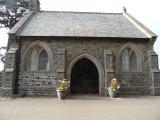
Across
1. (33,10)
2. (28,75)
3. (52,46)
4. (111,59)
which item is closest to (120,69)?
(111,59)

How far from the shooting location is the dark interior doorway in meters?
20.2

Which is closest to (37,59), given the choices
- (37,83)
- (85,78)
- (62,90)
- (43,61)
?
(43,61)

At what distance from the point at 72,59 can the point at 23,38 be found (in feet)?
14.5

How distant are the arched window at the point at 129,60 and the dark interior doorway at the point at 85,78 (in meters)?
2.57

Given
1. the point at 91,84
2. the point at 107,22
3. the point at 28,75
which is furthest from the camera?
the point at 107,22

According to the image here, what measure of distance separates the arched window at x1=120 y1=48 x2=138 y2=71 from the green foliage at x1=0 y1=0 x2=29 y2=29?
18.5 metres

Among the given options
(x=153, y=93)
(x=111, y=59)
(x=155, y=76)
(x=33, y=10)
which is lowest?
(x=153, y=93)

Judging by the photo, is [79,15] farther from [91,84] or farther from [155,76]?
[155,76]

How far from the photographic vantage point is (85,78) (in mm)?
20312

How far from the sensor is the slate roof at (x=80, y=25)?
1931cm

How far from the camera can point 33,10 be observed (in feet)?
78.6

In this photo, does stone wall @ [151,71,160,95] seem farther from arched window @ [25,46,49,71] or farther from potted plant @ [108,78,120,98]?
arched window @ [25,46,49,71]

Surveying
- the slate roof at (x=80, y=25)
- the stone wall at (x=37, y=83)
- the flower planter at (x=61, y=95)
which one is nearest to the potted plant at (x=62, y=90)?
the flower planter at (x=61, y=95)

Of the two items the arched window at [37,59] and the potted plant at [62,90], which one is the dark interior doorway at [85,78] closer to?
the arched window at [37,59]
